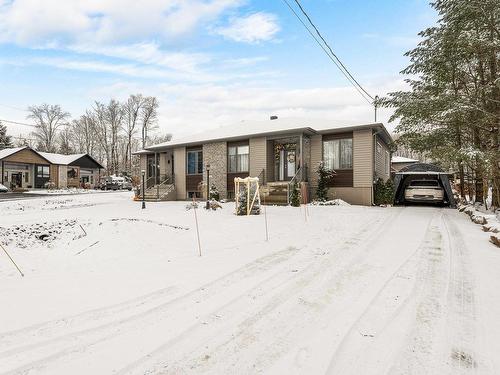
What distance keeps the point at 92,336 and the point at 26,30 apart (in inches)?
557

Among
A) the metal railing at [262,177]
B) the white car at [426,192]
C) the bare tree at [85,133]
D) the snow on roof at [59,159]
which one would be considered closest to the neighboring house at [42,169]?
the snow on roof at [59,159]

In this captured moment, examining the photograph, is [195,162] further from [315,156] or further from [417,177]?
[417,177]

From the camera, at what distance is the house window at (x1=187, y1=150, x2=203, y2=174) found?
2111 cm

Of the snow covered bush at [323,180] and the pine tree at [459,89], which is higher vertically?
the pine tree at [459,89]

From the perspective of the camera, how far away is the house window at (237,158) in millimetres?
19016

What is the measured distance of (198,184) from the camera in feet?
69.1

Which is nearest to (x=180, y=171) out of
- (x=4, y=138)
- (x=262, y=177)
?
(x=262, y=177)

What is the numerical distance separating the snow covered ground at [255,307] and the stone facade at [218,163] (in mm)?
12754

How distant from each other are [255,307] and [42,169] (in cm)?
4466

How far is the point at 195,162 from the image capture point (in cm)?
2138

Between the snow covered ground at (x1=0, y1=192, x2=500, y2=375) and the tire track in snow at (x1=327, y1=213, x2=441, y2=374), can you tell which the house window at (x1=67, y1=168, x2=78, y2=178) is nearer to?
the snow covered ground at (x1=0, y1=192, x2=500, y2=375)

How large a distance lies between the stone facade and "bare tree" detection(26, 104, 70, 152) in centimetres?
5332

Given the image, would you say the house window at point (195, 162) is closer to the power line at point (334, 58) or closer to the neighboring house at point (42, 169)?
the power line at point (334, 58)

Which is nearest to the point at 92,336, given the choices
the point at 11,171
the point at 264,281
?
the point at 264,281
